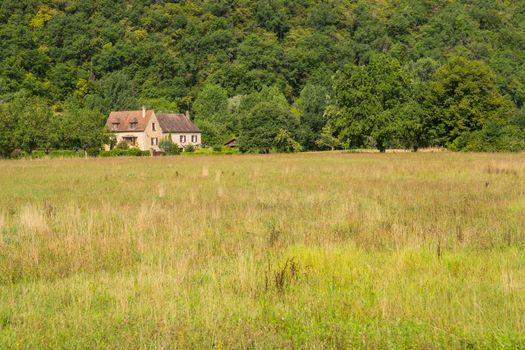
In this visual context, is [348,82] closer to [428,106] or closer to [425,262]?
[428,106]

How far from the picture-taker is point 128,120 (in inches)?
4286

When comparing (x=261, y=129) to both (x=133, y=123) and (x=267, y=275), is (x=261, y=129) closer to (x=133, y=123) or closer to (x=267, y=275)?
(x=133, y=123)

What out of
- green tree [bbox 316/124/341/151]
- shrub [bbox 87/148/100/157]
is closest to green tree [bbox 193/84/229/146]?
green tree [bbox 316/124/341/151]

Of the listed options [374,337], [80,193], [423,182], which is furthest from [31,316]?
[423,182]

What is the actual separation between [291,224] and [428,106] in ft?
192

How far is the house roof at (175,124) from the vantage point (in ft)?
362

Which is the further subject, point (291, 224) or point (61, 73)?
point (61, 73)

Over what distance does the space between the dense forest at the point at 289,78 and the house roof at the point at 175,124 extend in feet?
12.4

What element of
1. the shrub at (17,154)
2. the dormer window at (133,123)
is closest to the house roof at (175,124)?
the dormer window at (133,123)

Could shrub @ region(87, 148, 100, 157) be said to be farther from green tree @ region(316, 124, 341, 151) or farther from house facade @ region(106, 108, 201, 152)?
green tree @ region(316, 124, 341, 151)

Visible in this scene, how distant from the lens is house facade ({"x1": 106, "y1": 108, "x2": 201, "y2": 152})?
107 metres

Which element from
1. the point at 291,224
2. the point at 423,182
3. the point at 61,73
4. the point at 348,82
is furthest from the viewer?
the point at 61,73

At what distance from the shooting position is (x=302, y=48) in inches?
6841

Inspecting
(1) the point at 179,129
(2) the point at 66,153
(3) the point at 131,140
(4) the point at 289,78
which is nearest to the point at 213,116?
(1) the point at 179,129
